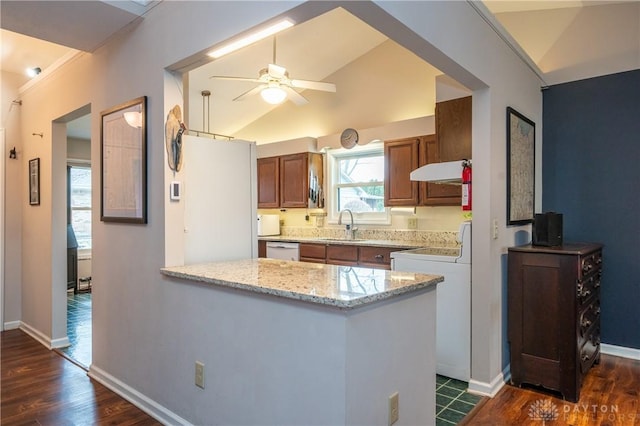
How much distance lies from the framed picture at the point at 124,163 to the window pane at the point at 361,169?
3.14 meters

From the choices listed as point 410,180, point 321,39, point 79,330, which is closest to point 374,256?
point 410,180

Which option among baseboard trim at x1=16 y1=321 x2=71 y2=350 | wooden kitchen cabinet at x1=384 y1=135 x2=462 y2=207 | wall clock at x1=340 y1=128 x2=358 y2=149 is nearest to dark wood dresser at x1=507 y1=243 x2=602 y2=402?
wooden kitchen cabinet at x1=384 y1=135 x2=462 y2=207

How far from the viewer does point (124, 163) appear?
102 inches

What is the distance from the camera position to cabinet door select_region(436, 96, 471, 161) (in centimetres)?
312

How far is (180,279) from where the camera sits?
7.10 ft

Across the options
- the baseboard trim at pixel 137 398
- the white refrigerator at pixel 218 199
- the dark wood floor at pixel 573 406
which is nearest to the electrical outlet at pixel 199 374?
the baseboard trim at pixel 137 398

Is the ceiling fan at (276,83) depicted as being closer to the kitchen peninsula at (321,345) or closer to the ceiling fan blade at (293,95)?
the ceiling fan blade at (293,95)

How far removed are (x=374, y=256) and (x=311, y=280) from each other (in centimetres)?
235

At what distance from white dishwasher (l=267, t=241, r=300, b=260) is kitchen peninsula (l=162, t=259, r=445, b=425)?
279 centimetres

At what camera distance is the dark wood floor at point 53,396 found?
7.50 feet

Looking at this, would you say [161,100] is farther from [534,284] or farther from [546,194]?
[546,194]

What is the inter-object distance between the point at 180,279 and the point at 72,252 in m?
4.69

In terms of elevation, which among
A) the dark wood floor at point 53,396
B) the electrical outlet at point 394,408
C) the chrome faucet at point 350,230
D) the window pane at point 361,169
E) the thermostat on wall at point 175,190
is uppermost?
the window pane at point 361,169

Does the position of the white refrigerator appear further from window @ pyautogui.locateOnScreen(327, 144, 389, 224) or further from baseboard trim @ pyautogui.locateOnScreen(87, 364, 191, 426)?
window @ pyautogui.locateOnScreen(327, 144, 389, 224)
